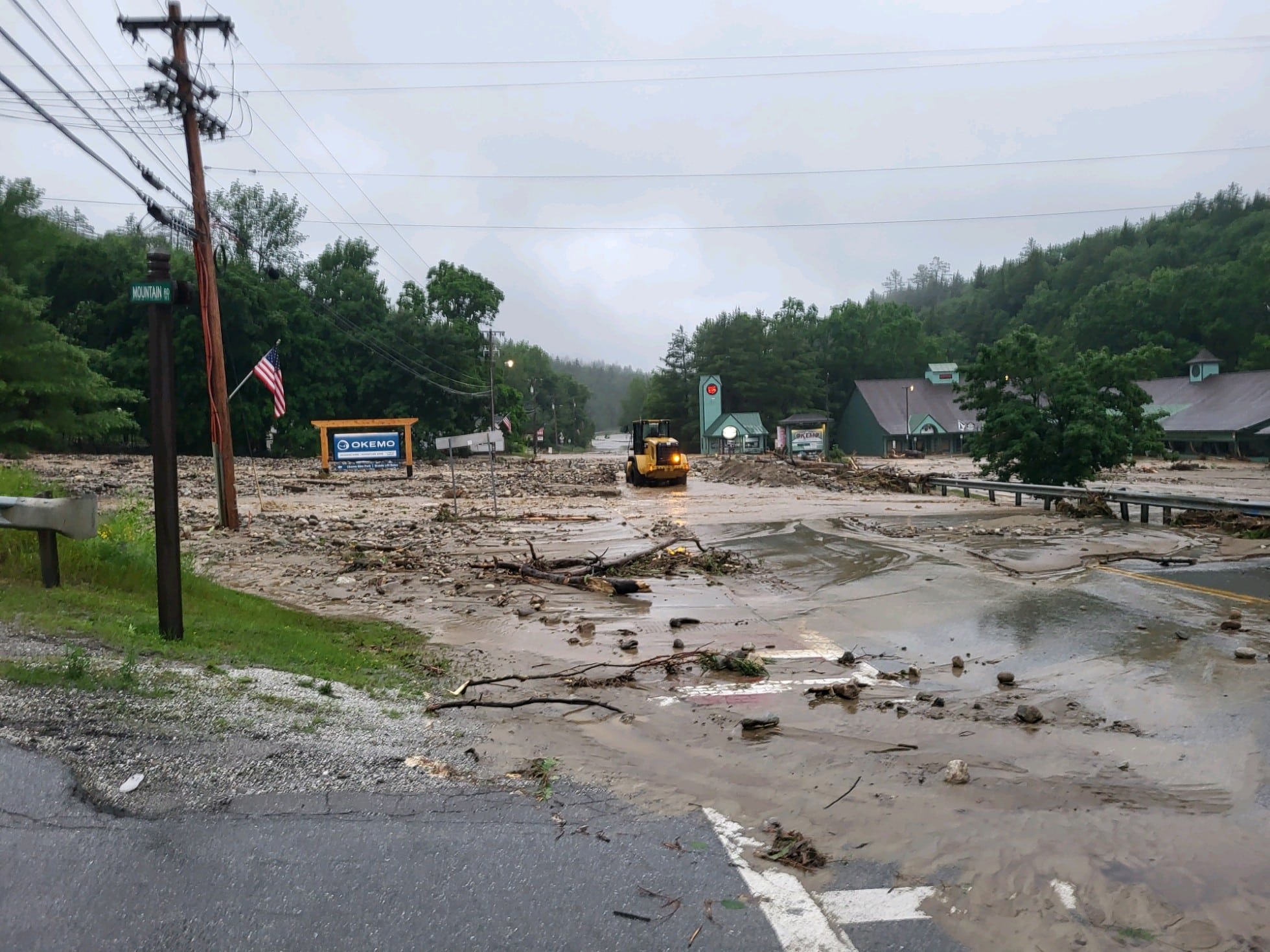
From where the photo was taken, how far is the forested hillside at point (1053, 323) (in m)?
93.8

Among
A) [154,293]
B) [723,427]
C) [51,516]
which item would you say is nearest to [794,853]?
[154,293]

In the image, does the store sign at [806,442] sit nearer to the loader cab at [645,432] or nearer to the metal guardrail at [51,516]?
the loader cab at [645,432]

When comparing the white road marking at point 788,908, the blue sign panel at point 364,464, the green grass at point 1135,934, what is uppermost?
the blue sign panel at point 364,464

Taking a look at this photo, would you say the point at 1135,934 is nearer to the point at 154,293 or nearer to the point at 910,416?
the point at 154,293

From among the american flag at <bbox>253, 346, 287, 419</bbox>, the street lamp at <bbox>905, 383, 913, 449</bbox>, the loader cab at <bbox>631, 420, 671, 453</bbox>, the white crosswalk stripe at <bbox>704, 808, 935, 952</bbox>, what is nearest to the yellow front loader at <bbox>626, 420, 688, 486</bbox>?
the loader cab at <bbox>631, 420, 671, 453</bbox>

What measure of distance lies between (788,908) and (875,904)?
0.40m

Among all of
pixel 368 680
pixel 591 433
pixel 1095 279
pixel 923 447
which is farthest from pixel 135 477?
pixel 591 433

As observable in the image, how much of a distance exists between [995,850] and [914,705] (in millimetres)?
2881

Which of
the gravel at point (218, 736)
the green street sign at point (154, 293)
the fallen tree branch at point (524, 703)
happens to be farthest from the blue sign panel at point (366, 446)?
the fallen tree branch at point (524, 703)

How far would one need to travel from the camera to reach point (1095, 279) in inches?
4988

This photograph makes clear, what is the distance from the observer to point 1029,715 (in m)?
6.87

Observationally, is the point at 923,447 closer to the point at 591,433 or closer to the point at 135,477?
the point at 135,477

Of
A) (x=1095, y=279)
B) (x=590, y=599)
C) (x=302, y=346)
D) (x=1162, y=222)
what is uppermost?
(x=1162, y=222)

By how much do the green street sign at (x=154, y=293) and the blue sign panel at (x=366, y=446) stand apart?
36185 millimetres
